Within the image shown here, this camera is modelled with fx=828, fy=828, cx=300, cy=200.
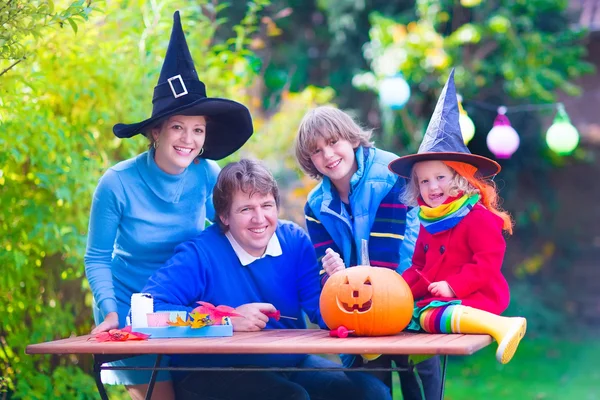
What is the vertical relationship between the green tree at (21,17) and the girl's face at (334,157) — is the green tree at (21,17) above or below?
above

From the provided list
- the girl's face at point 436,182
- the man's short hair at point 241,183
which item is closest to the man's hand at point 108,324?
the man's short hair at point 241,183

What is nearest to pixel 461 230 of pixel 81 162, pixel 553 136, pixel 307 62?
pixel 81 162

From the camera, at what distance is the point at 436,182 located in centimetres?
295

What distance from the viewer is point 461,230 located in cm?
287

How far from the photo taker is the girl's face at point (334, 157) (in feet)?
10.9

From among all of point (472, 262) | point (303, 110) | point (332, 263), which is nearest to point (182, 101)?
point (332, 263)

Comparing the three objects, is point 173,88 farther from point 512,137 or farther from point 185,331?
point 512,137

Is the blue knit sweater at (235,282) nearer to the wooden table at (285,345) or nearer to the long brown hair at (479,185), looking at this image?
the wooden table at (285,345)

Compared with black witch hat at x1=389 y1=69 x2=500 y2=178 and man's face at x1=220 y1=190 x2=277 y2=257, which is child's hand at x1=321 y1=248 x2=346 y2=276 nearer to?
man's face at x1=220 y1=190 x2=277 y2=257

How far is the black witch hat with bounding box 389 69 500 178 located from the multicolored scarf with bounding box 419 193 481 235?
14cm

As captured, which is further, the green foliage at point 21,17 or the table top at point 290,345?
the green foliage at point 21,17

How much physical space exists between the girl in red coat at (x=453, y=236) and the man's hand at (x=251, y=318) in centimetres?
55

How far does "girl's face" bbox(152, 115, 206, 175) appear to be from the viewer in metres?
3.25

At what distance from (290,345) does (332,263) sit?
0.62m
